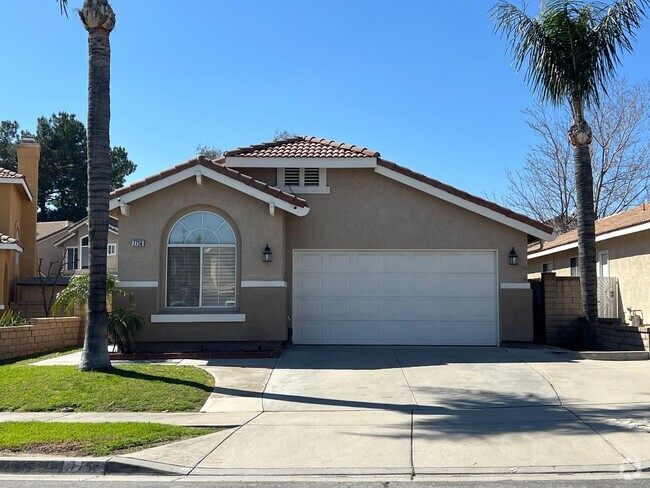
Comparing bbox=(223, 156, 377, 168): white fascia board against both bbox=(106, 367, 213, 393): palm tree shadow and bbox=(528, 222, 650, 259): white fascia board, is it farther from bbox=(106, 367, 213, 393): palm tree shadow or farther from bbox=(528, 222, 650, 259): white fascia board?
bbox=(528, 222, 650, 259): white fascia board

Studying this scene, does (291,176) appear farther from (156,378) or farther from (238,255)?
(156,378)

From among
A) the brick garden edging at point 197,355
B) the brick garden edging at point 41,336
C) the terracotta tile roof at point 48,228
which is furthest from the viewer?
the terracotta tile roof at point 48,228

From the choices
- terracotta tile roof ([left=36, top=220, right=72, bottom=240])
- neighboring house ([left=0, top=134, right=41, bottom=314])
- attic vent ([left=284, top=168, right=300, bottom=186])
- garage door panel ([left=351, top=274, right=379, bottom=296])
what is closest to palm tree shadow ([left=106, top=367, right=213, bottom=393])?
garage door panel ([left=351, top=274, right=379, bottom=296])

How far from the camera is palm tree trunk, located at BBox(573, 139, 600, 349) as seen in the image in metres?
14.5

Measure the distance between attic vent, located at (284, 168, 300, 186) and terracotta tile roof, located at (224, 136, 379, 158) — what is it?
0.39 metres

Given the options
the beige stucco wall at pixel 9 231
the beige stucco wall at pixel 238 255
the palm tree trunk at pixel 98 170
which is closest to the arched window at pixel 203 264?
the beige stucco wall at pixel 238 255

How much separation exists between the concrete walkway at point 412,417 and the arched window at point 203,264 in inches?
67.8

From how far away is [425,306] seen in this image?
1504 centimetres

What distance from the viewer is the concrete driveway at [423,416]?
6.96 metres

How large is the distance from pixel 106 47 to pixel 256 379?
6.58 meters

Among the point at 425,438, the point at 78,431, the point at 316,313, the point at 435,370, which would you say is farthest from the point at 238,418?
the point at 316,313

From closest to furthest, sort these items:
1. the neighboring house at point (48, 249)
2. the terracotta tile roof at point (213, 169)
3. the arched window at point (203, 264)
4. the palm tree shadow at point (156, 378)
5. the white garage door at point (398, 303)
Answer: the palm tree shadow at point (156, 378), the terracotta tile roof at point (213, 169), the arched window at point (203, 264), the white garage door at point (398, 303), the neighboring house at point (48, 249)

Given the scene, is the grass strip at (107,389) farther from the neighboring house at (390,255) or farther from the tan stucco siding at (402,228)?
the tan stucco siding at (402,228)

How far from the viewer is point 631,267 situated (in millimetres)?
17578
